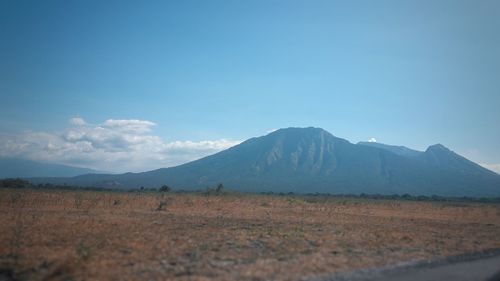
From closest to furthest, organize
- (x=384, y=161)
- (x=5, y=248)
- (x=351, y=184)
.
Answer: (x=5, y=248) < (x=351, y=184) < (x=384, y=161)

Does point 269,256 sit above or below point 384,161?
below

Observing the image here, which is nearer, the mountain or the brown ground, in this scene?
the brown ground

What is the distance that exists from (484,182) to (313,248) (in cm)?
19926

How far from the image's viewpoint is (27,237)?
15430mm

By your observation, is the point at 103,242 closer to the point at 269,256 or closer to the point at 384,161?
the point at 269,256

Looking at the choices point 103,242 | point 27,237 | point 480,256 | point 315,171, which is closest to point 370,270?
point 480,256

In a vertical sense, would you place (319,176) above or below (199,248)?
above

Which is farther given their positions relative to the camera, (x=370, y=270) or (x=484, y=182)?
(x=484, y=182)

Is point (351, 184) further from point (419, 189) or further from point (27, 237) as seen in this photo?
point (27, 237)

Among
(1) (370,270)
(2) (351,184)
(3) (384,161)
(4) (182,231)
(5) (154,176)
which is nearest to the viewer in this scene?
(1) (370,270)

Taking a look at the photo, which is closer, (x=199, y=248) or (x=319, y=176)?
(x=199, y=248)

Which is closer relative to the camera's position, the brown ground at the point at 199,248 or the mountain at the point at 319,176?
the brown ground at the point at 199,248

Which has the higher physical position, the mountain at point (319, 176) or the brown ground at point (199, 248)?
the mountain at point (319, 176)

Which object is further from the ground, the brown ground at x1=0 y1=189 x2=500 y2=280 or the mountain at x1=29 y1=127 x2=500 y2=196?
the mountain at x1=29 y1=127 x2=500 y2=196
